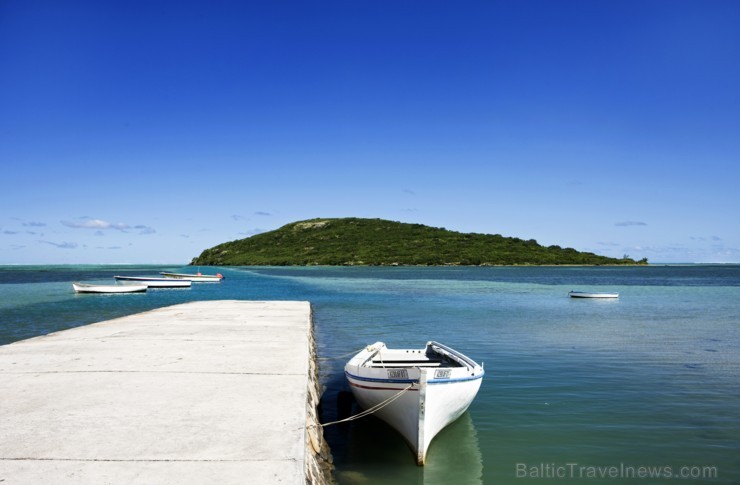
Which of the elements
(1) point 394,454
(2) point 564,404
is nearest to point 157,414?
(1) point 394,454

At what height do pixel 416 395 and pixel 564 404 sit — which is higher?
pixel 416 395

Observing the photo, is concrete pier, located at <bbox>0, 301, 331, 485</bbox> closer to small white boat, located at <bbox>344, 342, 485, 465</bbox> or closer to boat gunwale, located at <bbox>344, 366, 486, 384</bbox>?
boat gunwale, located at <bbox>344, 366, 486, 384</bbox>

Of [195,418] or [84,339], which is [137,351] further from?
[195,418]

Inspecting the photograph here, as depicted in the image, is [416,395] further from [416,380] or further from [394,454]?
[394,454]

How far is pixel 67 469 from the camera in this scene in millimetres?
5836

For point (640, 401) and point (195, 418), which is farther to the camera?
point (640, 401)

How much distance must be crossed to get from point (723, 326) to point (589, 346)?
1303 centimetres

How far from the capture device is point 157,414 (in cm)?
784

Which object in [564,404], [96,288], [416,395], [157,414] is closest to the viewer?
[157,414]

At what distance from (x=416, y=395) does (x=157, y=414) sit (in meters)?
4.40

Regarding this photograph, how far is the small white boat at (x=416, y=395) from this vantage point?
957cm

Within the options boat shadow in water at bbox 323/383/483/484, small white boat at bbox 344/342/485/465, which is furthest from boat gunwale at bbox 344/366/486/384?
boat shadow in water at bbox 323/383/483/484

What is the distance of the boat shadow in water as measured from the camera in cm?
915

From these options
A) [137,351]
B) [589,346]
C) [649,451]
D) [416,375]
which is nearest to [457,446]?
[416,375]
